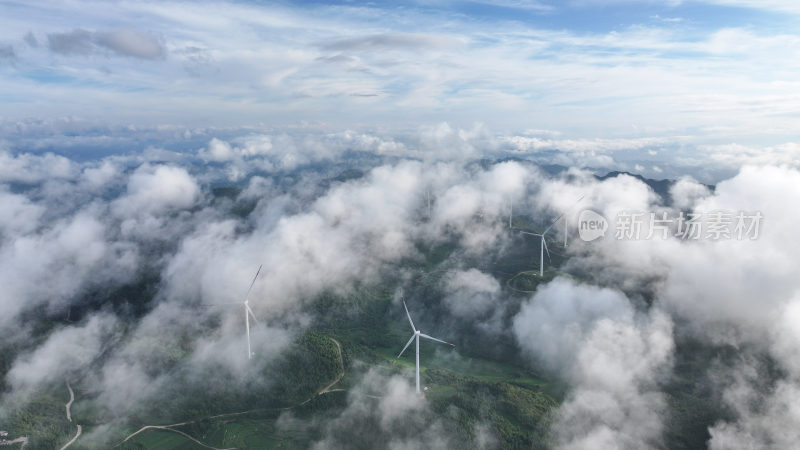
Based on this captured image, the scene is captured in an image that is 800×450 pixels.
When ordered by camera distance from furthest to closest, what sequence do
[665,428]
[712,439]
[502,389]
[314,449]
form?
1. [502,389]
2. [314,449]
3. [665,428]
4. [712,439]

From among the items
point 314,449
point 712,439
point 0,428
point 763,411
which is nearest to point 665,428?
point 712,439

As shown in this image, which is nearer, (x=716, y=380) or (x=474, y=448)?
(x=474, y=448)

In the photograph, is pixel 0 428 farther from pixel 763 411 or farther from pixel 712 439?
pixel 763 411

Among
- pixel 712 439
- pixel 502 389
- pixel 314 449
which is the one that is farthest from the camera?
pixel 502 389

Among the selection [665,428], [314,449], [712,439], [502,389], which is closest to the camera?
[712,439]

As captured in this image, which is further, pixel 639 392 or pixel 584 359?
pixel 584 359

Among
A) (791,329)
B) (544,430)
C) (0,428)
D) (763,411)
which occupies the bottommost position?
(0,428)

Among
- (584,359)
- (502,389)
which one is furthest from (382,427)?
(584,359)

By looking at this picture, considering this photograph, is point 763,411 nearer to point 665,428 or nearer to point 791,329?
point 665,428

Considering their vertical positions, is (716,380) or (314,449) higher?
(716,380)
